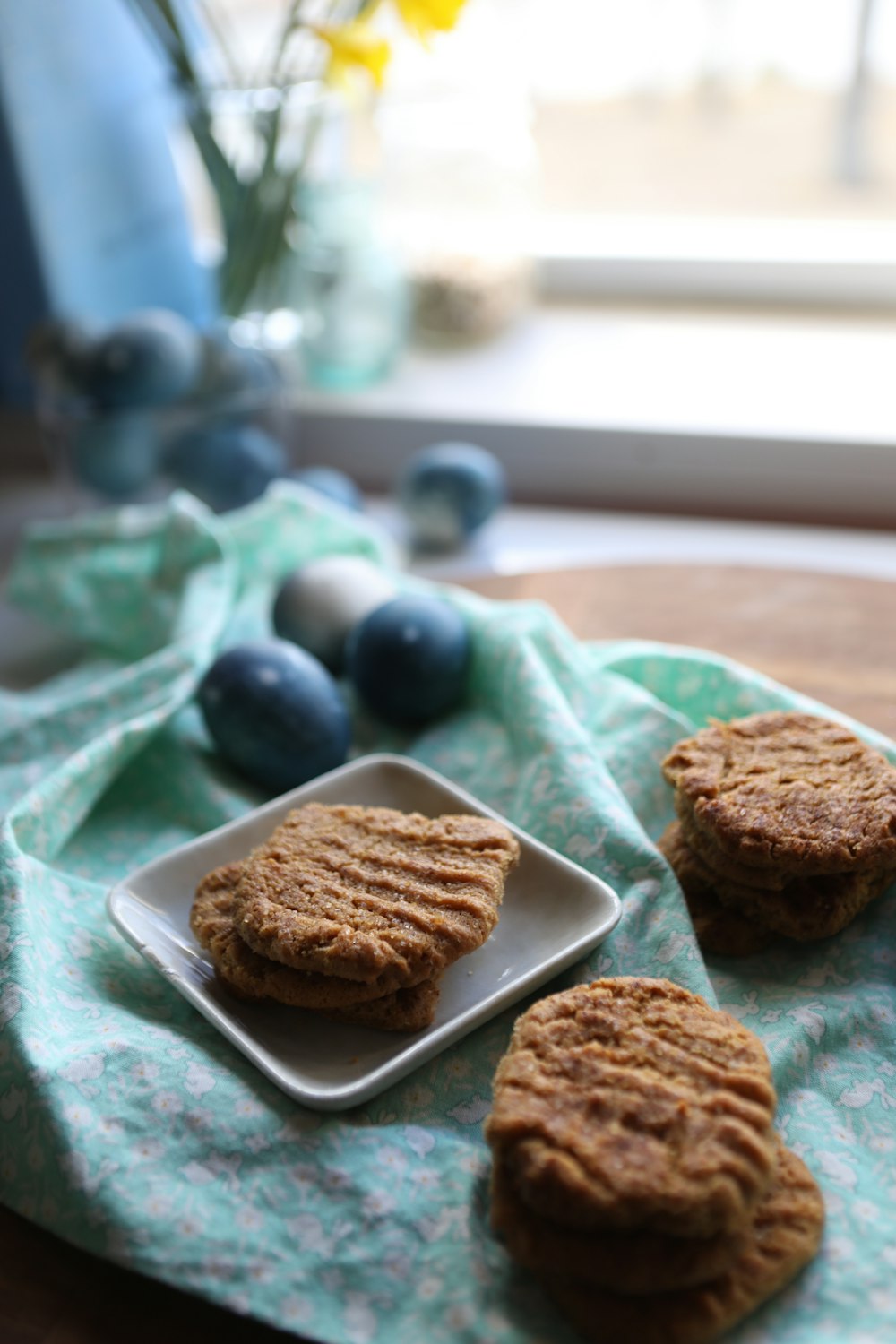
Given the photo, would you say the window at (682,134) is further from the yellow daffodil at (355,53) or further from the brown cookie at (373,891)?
the brown cookie at (373,891)

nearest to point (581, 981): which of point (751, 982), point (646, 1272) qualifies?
point (751, 982)

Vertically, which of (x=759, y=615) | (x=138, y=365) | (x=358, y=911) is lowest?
(x=759, y=615)

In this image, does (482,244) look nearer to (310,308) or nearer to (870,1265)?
(310,308)

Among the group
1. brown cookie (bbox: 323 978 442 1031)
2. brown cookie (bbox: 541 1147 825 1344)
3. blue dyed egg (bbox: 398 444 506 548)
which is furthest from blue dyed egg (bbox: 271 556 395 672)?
brown cookie (bbox: 541 1147 825 1344)

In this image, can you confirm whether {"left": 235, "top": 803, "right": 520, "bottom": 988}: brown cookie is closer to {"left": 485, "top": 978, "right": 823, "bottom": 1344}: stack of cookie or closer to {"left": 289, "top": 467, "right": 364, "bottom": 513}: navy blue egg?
{"left": 485, "top": 978, "right": 823, "bottom": 1344}: stack of cookie

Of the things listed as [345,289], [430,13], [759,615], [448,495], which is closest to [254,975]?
[759,615]

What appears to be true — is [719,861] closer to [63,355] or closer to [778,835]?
[778,835]

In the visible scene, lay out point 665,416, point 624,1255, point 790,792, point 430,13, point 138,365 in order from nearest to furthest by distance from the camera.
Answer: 1. point 624,1255
2. point 790,792
3. point 430,13
4. point 138,365
5. point 665,416
